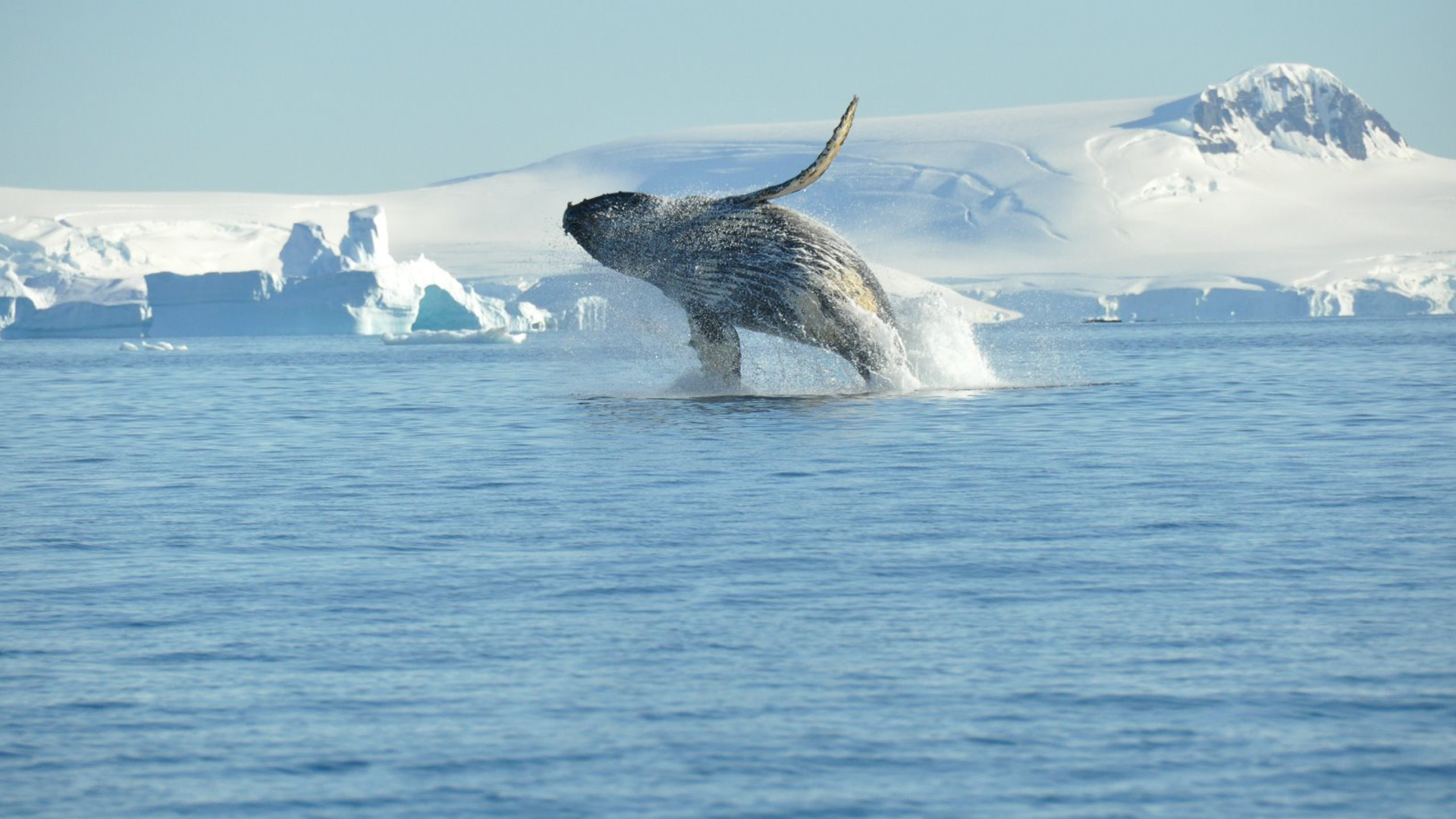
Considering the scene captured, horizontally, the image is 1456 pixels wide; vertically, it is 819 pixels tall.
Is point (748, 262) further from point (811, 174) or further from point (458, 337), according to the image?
point (458, 337)

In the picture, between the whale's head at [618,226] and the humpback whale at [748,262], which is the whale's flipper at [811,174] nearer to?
the humpback whale at [748,262]

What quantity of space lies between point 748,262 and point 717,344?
1642mm

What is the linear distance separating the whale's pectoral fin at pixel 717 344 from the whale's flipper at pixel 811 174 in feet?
5.02

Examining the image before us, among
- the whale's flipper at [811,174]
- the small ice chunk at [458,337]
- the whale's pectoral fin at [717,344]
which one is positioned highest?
the whale's flipper at [811,174]

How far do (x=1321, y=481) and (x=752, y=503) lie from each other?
385 cm

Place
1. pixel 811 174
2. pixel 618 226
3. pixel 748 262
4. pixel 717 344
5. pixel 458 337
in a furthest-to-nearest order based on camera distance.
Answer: pixel 458 337 → pixel 717 344 → pixel 618 226 → pixel 748 262 → pixel 811 174

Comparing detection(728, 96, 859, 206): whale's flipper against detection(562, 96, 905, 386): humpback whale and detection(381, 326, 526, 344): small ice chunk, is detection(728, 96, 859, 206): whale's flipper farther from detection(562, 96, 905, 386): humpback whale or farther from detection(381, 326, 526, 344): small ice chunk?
detection(381, 326, 526, 344): small ice chunk

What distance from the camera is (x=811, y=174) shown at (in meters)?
16.4

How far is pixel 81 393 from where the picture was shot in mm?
31141

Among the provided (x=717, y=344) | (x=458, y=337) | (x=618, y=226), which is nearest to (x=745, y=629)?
(x=618, y=226)

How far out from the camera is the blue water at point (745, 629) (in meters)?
5.14

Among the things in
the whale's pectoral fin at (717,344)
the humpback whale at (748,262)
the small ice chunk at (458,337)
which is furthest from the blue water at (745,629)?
the small ice chunk at (458,337)

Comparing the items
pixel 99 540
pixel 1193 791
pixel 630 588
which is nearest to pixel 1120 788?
pixel 1193 791

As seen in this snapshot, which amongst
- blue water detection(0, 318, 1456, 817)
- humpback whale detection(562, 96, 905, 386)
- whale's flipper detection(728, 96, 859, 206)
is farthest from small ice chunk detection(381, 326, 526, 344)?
blue water detection(0, 318, 1456, 817)
